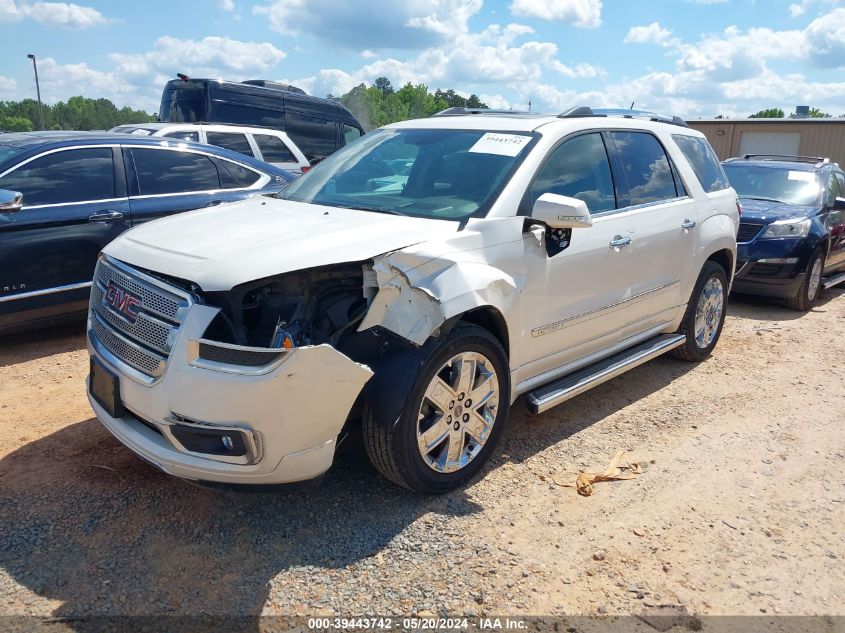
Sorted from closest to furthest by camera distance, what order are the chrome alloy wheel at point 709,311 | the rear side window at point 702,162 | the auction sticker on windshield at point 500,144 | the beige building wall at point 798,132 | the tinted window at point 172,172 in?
1. the auction sticker on windshield at point 500,144
2. the rear side window at point 702,162
3. the chrome alloy wheel at point 709,311
4. the tinted window at point 172,172
5. the beige building wall at point 798,132

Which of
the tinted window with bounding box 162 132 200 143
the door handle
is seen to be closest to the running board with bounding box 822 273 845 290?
the door handle

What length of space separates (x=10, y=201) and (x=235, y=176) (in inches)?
81.1

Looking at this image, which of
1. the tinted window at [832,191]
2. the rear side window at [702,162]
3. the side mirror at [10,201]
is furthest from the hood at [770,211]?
the side mirror at [10,201]

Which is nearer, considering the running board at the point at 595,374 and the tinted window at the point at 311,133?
the running board at the point at 595,374

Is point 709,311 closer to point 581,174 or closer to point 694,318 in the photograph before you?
point 694,318

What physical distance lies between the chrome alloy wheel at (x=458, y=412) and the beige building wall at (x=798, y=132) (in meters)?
26.3

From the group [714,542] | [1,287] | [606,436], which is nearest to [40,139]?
[1,287]

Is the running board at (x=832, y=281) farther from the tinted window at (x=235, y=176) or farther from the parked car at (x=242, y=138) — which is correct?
the tinted window at (x=235, y=176)

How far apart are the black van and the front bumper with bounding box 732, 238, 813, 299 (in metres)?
8.11

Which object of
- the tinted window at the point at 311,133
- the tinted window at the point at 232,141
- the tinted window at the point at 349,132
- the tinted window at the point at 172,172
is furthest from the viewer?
the tinted window at the point at 349,132

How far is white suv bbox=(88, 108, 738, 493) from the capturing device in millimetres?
2812

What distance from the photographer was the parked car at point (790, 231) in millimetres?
7844

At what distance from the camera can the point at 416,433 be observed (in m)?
3.20

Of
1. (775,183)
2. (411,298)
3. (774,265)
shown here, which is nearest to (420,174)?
(411,298)
